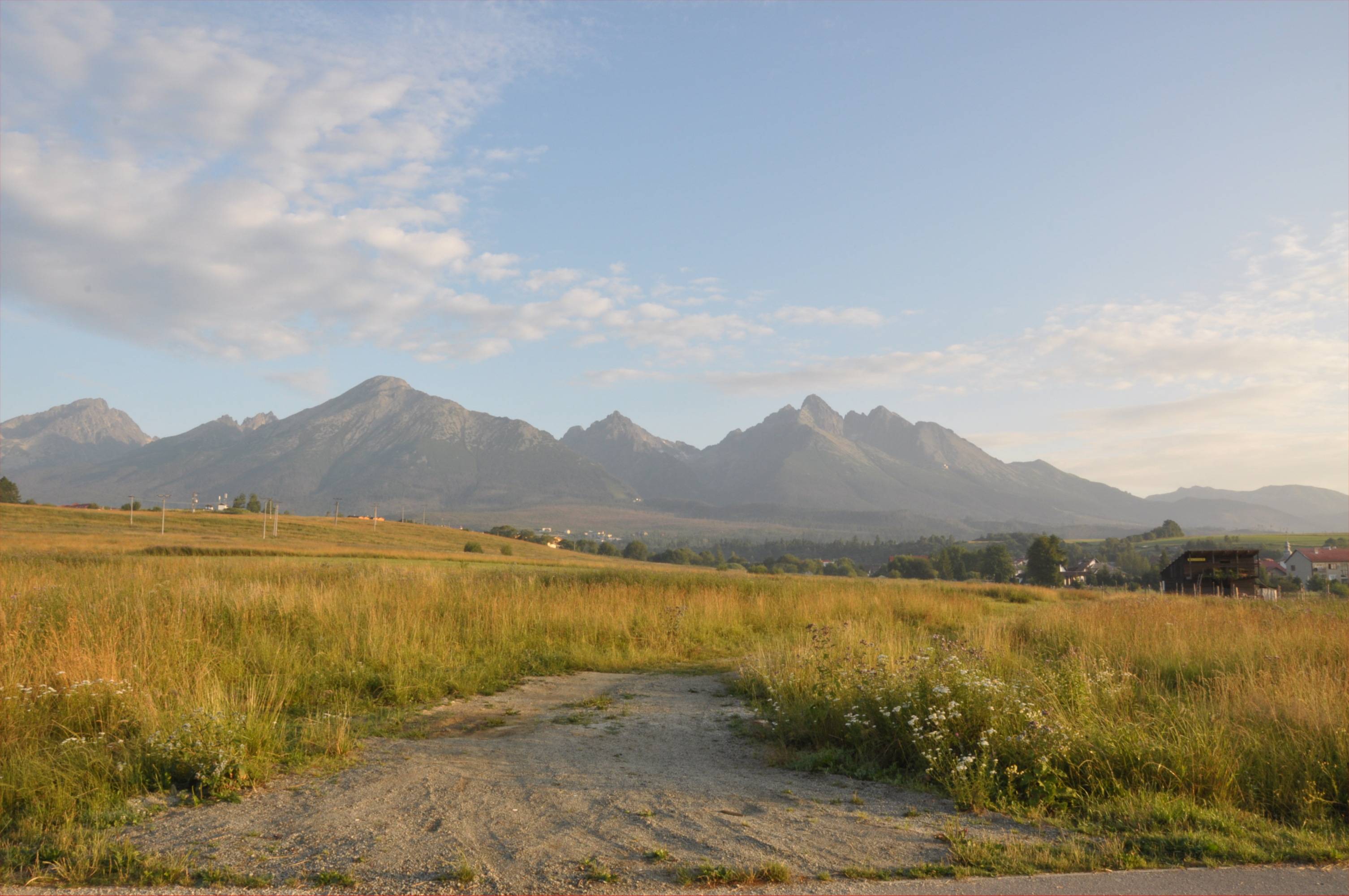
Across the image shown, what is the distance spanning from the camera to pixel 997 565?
84.1m

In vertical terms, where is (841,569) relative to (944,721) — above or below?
below

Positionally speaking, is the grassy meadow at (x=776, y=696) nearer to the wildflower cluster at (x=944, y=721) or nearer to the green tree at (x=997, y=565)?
the wildflower cluster at (x=944, y=721)

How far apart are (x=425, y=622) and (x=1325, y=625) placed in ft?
46.5

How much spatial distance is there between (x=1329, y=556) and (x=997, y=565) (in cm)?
3752

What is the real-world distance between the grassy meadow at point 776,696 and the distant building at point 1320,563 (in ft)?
248

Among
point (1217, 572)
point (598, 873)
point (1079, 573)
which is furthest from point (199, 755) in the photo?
point (1079, 573)

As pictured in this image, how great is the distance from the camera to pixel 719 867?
4.29 m

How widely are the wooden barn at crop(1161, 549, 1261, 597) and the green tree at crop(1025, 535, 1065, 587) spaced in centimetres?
2420

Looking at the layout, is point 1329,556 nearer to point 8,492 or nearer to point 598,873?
point 598,873

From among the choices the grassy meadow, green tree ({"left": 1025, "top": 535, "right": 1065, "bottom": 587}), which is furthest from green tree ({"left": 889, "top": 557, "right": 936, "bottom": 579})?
the grassy meadow

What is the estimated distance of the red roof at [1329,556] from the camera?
8212 centimetres

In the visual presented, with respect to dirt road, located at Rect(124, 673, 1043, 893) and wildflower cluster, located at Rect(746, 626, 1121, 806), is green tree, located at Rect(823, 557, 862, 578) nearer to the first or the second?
wildflower cluster, located at Rect(746, 626, 1121, 806)

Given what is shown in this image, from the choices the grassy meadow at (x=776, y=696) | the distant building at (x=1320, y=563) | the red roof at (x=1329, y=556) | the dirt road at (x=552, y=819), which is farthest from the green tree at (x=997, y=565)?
the dirt road at (x=552, y=819)

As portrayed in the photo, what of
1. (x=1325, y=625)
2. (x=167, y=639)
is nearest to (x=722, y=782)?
(x=167, y=639)
